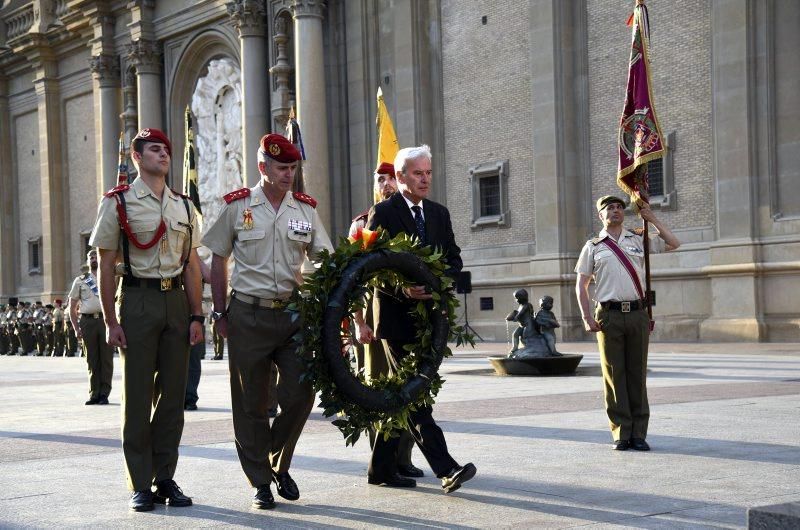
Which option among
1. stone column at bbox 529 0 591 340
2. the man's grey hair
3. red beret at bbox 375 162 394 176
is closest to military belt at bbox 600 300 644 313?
red beret at bbox 375 162 394 176

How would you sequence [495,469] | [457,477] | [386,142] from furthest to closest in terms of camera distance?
[386,142]
[495,469]
[457,477]

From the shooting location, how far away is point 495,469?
7348mm

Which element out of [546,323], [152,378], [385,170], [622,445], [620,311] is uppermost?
[385,170]

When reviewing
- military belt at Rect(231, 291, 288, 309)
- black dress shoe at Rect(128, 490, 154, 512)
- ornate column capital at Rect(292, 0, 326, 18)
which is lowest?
black dress shoe at Rect(128, 490, 154, 512)

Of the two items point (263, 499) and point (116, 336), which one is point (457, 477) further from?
point (116, 336)

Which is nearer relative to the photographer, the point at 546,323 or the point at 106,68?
the point at 546,323

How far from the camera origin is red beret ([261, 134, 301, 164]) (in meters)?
6.82

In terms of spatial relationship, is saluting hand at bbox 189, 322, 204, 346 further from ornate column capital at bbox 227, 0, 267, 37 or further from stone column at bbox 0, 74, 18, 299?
stone column at bbox 0, 74, 18, 299

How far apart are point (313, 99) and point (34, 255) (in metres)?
24.5

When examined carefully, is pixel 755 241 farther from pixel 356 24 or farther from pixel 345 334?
pixel 345 334

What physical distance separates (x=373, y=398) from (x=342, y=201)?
28.5 metres

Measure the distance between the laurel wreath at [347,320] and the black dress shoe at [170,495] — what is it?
982 mm

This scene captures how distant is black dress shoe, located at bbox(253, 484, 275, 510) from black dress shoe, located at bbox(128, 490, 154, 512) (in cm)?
61

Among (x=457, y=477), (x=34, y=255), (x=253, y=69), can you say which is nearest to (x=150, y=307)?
(x=457, y=477)
